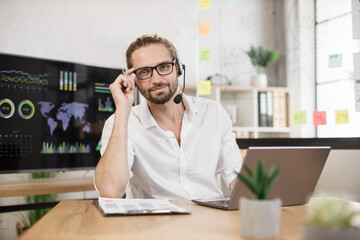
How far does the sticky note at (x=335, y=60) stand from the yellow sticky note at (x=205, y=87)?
0.90 meters

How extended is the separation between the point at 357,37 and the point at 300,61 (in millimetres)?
429

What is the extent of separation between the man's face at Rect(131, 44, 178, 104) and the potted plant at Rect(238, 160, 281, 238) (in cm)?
107

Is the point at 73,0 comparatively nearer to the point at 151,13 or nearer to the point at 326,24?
the point at 151,13

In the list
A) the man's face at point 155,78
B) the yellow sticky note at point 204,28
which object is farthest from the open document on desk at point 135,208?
the yellow sticky note at point 204,28

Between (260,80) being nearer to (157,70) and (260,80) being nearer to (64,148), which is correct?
(157,70)

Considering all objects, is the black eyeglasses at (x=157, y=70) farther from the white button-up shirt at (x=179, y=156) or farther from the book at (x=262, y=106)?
the book at (x=262, y=106)

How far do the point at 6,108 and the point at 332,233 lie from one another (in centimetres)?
Answer: 223

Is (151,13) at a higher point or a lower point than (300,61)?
higher

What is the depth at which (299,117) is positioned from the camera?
8.14 ft

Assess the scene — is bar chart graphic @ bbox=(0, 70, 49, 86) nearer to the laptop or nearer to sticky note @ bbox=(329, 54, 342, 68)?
the laptop

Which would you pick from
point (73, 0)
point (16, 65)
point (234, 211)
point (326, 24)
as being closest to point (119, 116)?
point (234, 211)

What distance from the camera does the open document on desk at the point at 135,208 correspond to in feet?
3.28

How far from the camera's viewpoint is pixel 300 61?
2506 mm

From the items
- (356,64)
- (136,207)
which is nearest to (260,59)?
(356,64)
